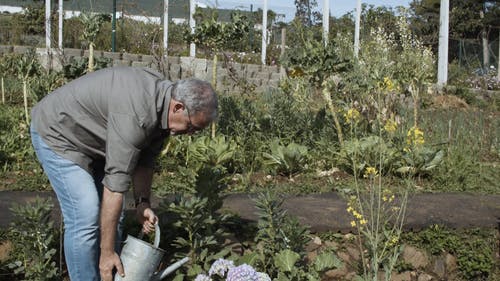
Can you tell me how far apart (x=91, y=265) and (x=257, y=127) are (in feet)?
11.9

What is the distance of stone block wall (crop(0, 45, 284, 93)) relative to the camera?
11.3 metres

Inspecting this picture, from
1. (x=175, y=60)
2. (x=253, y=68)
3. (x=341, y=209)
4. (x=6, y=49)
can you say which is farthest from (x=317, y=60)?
(x=253, y=68)

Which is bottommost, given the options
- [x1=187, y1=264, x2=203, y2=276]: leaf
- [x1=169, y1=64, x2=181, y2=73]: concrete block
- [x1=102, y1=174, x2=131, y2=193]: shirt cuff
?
[x1=187, y1=264, x2=203, y2=276]: leaf

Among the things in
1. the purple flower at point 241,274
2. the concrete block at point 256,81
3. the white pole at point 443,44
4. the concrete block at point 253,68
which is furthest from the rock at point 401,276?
the white pole at point 443,44

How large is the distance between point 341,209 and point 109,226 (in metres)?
2.31

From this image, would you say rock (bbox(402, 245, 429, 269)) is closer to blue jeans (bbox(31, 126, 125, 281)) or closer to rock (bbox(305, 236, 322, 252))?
rock (bbox(305, 236, 322, 252))

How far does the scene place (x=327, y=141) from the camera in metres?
6.45

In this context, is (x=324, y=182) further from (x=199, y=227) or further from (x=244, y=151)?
(x=199, y=227)

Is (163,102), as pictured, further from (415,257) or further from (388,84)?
(415,257)

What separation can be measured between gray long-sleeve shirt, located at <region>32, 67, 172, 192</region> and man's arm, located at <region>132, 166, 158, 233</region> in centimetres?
27

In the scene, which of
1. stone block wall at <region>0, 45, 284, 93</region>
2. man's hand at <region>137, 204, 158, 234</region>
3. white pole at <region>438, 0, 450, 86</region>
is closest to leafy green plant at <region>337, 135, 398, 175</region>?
man's hand at <region>137, 204, 158, 234</region>

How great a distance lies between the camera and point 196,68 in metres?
12.5

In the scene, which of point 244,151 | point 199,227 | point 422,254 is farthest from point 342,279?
point 244,151

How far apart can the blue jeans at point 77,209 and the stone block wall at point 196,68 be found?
26.1 feet
